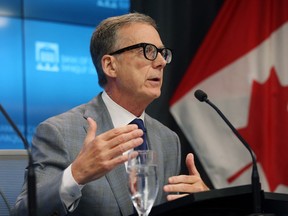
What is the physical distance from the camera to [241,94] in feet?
13.0

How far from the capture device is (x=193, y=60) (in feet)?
13.2

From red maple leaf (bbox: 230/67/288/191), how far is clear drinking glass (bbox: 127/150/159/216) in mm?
2422

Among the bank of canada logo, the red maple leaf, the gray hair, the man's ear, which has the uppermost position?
the gray hair

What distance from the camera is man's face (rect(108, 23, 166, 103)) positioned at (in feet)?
7.93

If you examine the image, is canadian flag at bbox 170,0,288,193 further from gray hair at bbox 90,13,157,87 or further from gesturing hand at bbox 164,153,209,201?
gesturing hand at bbox 164,153,209,201

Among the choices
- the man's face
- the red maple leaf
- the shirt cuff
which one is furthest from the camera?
the red maple leaf

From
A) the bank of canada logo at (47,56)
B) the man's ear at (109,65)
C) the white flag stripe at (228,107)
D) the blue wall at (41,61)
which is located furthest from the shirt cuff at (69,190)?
the white flag stripe at (228,107)

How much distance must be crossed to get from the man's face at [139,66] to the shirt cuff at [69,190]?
64 centimetres

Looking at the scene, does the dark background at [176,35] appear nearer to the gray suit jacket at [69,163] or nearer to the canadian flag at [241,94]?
the canadian flag at [241,94]

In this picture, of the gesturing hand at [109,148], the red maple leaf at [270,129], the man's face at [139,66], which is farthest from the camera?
the red maple leaf at [270,129]

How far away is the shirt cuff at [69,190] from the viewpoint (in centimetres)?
186

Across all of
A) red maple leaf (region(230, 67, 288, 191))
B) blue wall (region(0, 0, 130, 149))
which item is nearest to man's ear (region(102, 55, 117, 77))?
blue wall (region(0, 0, 130, 149))

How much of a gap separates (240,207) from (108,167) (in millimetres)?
406

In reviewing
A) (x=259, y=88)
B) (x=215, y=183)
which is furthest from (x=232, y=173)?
(x=259, y=88)
